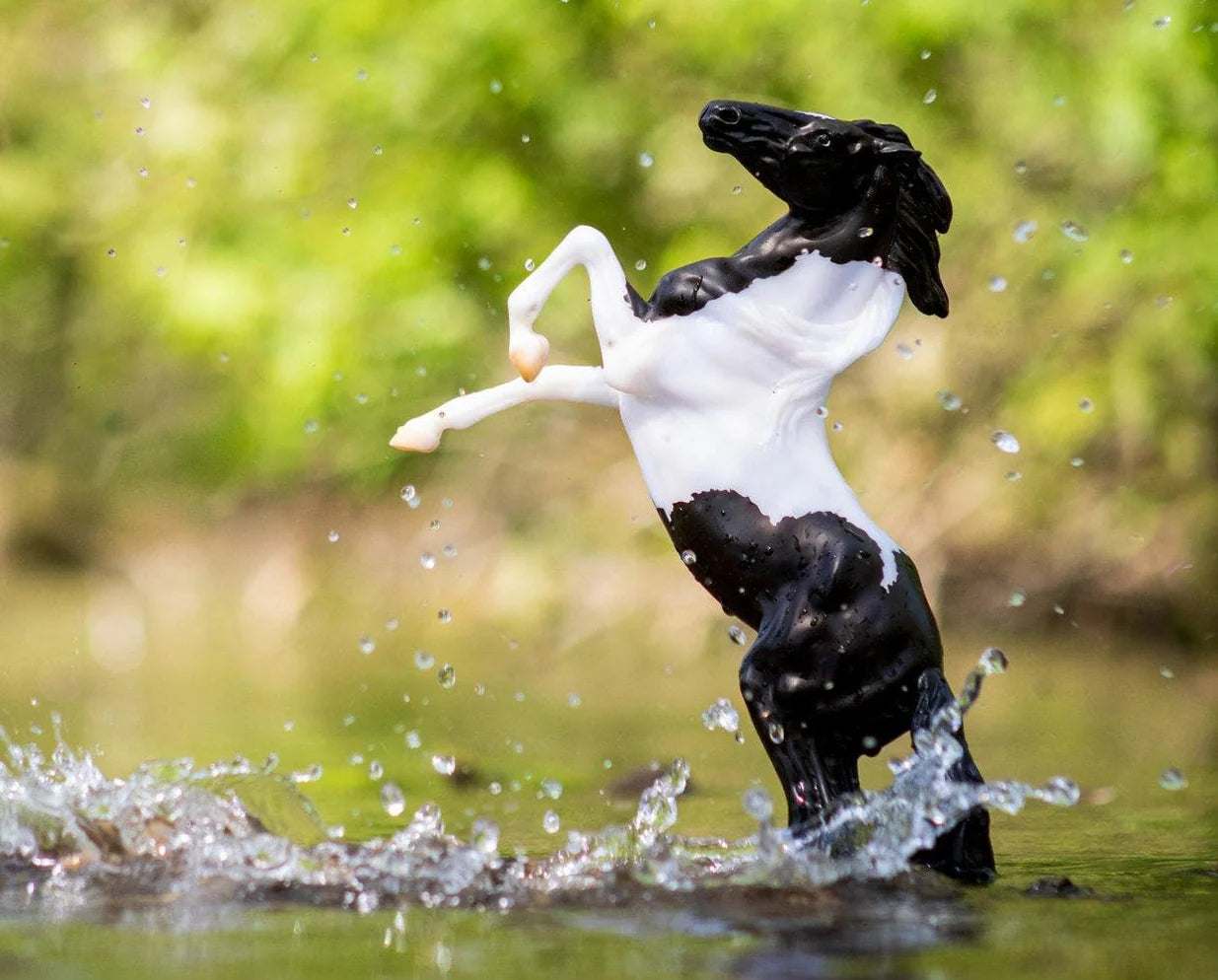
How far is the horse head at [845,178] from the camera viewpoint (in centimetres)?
263

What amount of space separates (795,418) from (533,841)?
819 millimetres

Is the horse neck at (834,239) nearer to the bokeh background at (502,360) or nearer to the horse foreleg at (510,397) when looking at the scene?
the horse foreleg at (510,397)

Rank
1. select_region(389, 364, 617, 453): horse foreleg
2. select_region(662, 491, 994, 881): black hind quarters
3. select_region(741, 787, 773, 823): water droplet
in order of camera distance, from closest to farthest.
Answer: select_region(741, 787, 773, 823): water droplet
select_region(662, 491, 994, 881): black hind quarters
select_region(389, 364, 617, 453): horse foreleg

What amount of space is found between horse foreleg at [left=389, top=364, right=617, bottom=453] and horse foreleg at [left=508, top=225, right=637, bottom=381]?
5 centimetres

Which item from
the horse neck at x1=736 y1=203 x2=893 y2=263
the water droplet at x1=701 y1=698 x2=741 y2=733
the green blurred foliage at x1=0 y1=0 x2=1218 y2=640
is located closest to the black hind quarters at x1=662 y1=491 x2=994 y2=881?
the water droplet at x1=701 y1=698 x2=741 y2=733

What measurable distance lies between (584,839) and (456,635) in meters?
4.50

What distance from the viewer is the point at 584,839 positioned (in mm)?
2770

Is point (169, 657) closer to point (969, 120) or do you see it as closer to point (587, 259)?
point (969, 120)

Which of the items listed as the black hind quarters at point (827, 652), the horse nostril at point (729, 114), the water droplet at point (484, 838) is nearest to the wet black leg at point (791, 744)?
the black hind quarters at point (827, 652)

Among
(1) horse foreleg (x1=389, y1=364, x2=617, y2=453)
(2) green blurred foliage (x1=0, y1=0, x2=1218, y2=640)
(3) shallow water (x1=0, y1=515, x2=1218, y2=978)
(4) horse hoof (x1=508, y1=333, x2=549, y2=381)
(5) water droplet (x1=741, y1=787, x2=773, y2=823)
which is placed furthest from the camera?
(2) green blurred foliage (x1=0, y1=0, x2=1218, y2=640)

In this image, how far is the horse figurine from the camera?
8.35 ft

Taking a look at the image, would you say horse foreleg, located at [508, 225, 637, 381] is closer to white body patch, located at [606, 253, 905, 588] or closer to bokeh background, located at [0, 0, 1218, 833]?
white body patch, located at [606, 253, 905, 588]

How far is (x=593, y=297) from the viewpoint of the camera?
2.73m

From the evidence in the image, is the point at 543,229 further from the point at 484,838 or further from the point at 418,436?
the point at 484,838
